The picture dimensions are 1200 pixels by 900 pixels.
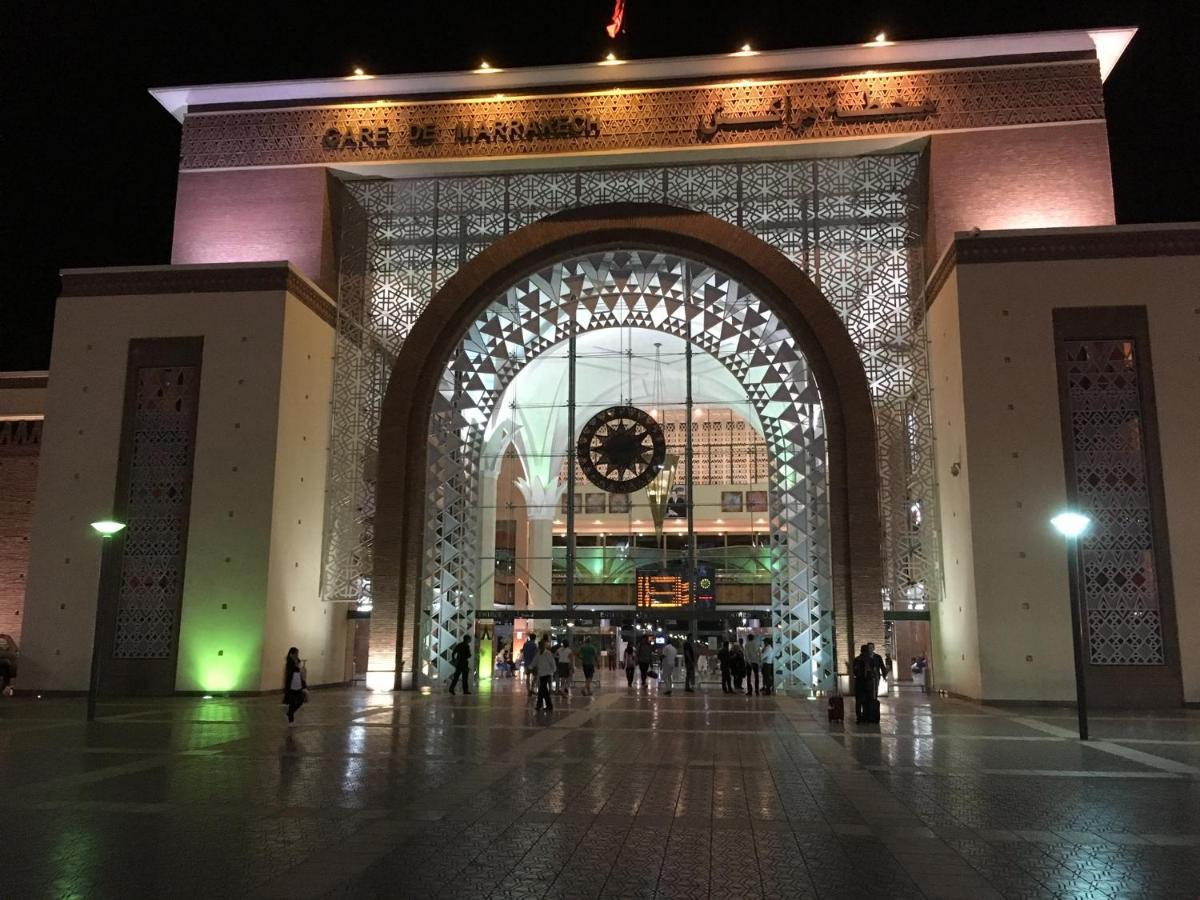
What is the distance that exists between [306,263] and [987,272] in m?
12.3

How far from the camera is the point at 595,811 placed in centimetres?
652

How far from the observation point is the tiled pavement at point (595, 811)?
15.8ft

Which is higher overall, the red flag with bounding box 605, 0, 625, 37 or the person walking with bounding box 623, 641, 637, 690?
the red flag with bounding box 605, 0, 625, 37

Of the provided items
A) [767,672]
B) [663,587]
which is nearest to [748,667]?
[767,672]

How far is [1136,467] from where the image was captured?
1504 cm

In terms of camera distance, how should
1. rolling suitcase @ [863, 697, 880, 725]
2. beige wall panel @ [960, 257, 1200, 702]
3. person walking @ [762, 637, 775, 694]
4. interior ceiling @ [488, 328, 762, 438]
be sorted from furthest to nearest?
interior ceiling @ [488, 328, 762, 438] < person walking @ [762, 637, 775, 694] < beige wall panel @ [960, 257, 1200, 702] < rolling suitcase @ [863, 697, 880, 725]

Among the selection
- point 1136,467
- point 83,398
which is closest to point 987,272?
point 1136,467

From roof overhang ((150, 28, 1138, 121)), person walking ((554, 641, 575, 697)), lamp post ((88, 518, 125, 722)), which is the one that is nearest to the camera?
lamp post ((88, 518, 125, 722))

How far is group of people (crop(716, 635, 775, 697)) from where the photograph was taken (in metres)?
17.6

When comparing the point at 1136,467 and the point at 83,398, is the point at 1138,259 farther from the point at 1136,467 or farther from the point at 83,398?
the point at 83,398

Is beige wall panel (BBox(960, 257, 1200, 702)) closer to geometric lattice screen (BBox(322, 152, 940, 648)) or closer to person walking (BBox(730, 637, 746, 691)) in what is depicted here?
geometric lattice screen (BBox(322, 152, 940, 648))

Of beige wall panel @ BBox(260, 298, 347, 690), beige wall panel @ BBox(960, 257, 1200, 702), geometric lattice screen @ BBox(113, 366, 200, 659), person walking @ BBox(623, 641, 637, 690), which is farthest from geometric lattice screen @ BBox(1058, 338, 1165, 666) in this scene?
geometric lattice screen @ BBox(113, 366, 200, 659)

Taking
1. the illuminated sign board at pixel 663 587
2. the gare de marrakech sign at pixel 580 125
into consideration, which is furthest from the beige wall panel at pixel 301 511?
the illuminated sign board at pixel 663 587

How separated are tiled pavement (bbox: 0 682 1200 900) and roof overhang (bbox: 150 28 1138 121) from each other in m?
12.1
